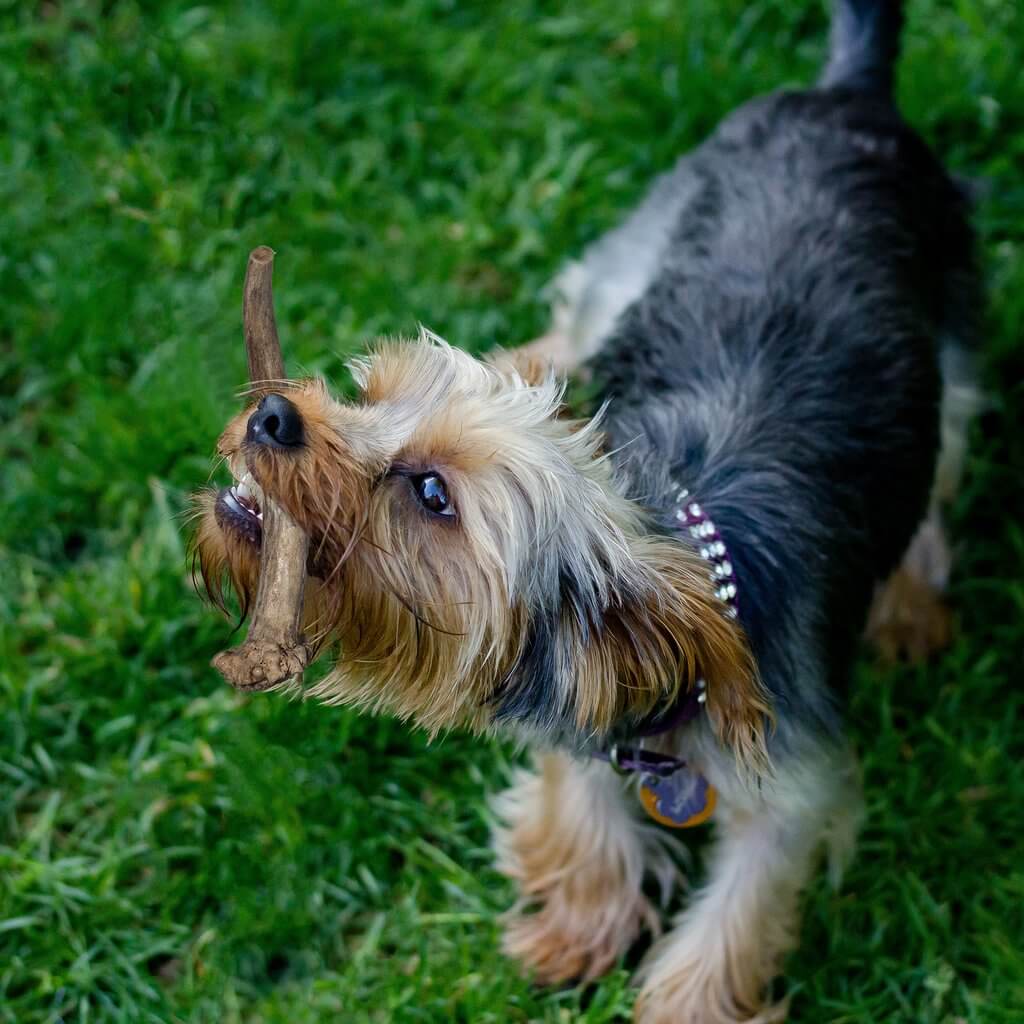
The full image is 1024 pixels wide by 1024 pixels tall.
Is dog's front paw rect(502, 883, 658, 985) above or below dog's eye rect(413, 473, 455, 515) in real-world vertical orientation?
below

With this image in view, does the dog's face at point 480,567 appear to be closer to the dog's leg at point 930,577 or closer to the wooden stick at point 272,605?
the wooden stick at point 272,605

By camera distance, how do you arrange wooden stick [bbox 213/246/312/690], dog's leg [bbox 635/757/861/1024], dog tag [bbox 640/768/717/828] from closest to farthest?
wooden stick [bbox 213/246/312/690] → dog tag [bbox 640/768/717/828] → dog's leg [bbox 635/757/861/1024]

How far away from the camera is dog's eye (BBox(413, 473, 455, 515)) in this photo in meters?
2.95

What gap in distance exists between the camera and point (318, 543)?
2883 mm

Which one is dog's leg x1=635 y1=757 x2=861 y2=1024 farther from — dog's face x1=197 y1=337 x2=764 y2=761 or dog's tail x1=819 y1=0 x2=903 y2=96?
dog's tail x1=819 y1=0 x2=903 y2=96

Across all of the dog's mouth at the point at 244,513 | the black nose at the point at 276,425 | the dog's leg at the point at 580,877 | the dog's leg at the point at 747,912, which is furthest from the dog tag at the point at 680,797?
the black nose at the point at 276,425

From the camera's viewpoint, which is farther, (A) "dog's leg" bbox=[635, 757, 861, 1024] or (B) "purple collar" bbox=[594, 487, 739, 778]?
(A) "dog's leg" bbox=[635, 757, 861, 1024]

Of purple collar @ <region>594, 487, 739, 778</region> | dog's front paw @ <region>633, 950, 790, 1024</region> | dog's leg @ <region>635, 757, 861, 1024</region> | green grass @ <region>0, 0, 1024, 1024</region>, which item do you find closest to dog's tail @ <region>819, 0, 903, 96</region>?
green grass @ <region>0, 0, 1024, 1024</region>

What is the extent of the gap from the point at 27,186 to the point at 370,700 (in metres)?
3.72

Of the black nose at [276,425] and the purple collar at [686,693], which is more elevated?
the black nose at [276,425]

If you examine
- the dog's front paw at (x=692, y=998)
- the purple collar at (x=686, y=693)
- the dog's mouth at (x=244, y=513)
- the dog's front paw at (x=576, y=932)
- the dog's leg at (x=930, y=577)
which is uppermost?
the dog's mouth at (x=244, y=513)

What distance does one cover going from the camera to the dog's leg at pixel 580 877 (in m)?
4.18

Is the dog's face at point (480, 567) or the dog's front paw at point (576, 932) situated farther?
the dog's front paw at point (576, 932)

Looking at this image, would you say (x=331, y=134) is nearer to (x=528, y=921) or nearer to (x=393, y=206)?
(x=393, y=206)
